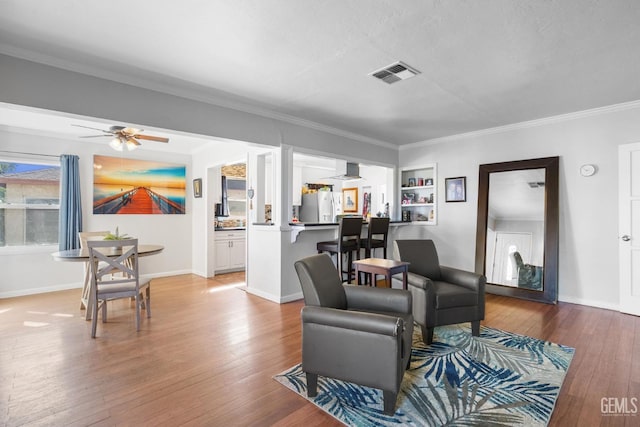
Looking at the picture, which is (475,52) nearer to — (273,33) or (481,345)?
(273,33)

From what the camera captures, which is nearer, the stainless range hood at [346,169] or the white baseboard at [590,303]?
the white baseboard at [590,303]

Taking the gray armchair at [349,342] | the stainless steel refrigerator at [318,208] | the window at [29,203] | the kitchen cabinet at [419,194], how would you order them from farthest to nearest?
the stainless steel refrigerator at [318,208] → the kitchen cabinet at [419,194] → the window at [29,203] → the gray armchair at [349,342]

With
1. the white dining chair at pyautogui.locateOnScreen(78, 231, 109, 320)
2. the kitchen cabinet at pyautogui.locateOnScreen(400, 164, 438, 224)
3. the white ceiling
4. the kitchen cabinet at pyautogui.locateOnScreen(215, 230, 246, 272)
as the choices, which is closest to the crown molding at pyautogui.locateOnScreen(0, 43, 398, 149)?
the white ceiling

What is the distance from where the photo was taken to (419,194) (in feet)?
19.3

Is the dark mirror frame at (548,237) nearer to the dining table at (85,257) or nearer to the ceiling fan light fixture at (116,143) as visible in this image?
the dining table at (85,257)

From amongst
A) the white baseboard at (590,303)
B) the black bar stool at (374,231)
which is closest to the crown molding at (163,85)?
the black bar stool at (374,231)

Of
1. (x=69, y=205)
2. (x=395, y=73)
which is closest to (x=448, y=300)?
(x=395, y=73)

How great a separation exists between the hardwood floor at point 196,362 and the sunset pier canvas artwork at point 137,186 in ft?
6.39

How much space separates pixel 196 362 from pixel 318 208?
518cm

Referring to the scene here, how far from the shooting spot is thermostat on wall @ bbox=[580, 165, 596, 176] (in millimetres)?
3961

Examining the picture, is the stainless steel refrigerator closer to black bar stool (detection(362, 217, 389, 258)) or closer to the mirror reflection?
black bar stool (detection(362, 217, 389, 258))

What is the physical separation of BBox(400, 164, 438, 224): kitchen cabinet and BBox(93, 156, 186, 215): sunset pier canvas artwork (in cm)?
447

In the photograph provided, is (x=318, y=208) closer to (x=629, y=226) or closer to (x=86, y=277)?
(x=86, y=277)

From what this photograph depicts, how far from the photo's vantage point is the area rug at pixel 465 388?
1.85 meters
